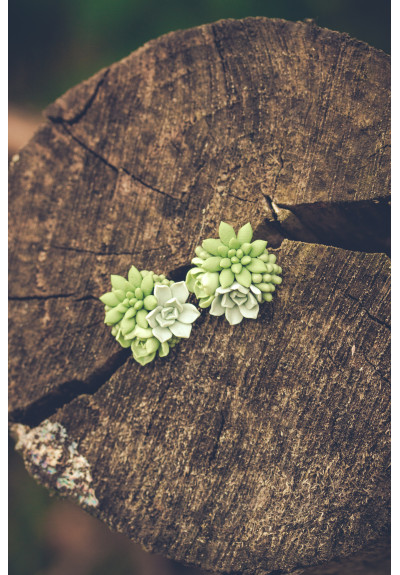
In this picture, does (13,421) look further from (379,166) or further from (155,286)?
(379,166)

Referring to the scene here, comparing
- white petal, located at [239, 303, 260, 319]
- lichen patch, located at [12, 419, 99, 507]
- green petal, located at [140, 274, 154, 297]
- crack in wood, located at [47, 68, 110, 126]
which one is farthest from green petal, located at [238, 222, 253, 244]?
lichen patch, located at [12, 419, 99, 507]

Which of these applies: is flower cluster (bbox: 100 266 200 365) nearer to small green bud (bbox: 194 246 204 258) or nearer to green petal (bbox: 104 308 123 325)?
green petal (bbox: 104 308 123 325)

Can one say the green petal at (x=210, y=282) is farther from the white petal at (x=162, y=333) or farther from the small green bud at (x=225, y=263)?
the white petal at (x=162, y=333)

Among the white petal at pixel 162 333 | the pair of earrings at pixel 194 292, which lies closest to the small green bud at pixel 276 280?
the pair of earrings at pixel 194 292

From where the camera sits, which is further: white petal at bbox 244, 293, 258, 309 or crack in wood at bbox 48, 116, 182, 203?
crack in wood at bbox 48, 116, 182, 203

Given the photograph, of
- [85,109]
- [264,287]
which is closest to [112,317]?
[264,287]

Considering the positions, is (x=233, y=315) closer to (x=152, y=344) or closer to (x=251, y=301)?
(x=251, y=301)
